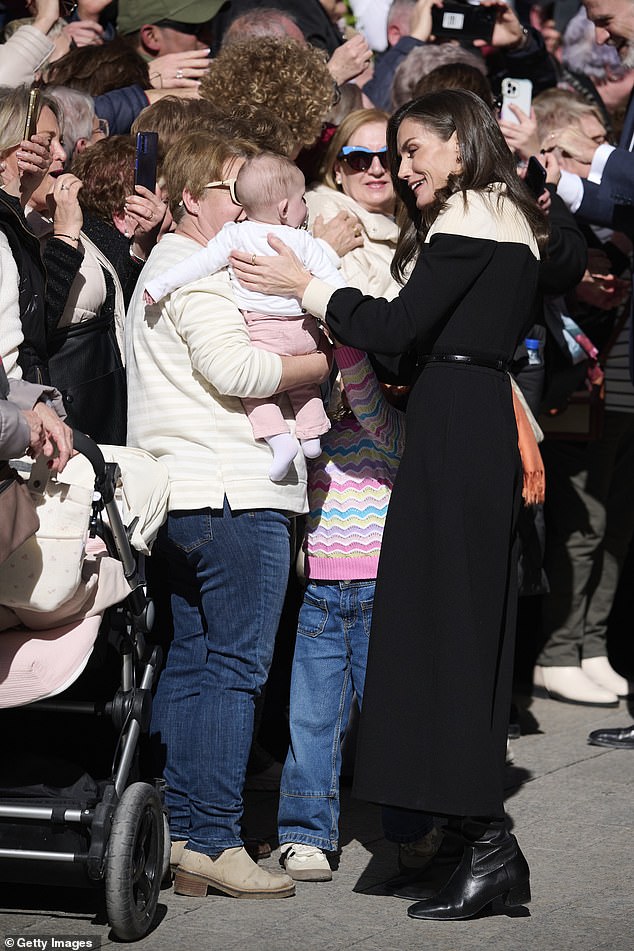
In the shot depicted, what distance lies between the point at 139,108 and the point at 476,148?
2008 millimetres

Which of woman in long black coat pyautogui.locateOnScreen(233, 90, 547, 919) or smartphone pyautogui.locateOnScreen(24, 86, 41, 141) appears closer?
woman in long black coat pyautogui.locateOnScreen(233, 90, 547, 919)

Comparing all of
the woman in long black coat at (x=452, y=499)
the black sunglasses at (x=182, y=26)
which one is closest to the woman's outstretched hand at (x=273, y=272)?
the woman in long black coat at (x=452, y=499)

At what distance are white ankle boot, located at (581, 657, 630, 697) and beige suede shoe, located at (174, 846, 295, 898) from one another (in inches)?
103

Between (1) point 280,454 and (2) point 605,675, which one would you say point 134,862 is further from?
(2) point 605,675

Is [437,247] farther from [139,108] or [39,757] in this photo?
[139,108]

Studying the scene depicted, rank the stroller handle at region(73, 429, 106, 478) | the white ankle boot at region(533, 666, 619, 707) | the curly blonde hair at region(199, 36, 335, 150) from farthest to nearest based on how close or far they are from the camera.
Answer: the white ankle boot at region(533, 666, 619, 707)
the curly blonde hair at region(199, 36, 335, 150)
the stroller handle at region(73, 429, 106, 478)

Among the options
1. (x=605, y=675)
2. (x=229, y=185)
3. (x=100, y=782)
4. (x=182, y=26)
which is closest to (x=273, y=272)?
(x=229, y=185)

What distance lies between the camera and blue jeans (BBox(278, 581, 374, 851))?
3.98 metres

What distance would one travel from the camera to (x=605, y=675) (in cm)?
603

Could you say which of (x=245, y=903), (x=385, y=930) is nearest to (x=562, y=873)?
(x=385, y=930)

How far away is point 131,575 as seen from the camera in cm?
345

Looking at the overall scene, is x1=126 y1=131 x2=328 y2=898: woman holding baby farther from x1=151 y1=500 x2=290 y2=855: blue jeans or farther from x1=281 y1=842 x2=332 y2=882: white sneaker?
x1=281 y1=842 x2=332 y2=882: white sneaker
